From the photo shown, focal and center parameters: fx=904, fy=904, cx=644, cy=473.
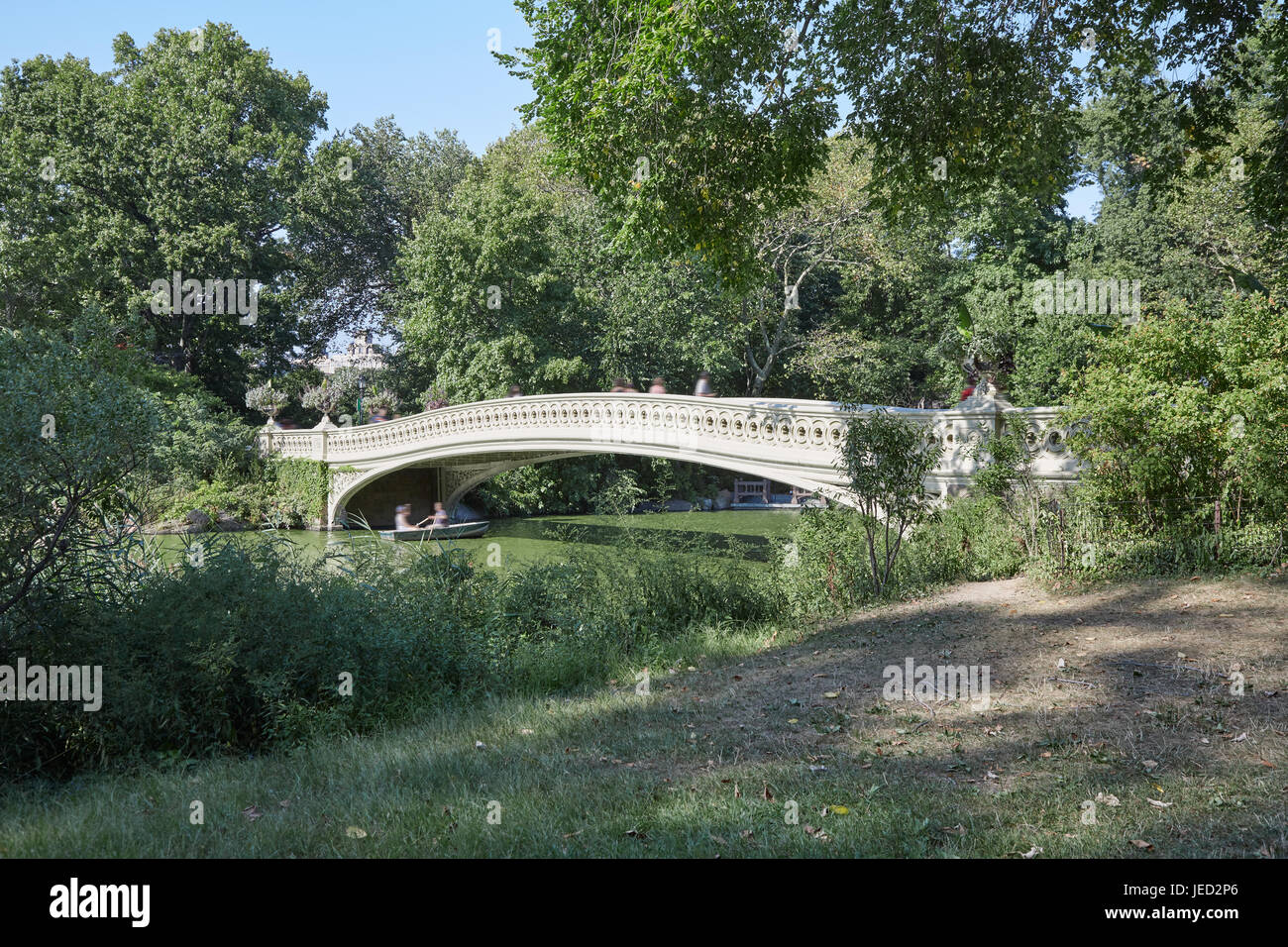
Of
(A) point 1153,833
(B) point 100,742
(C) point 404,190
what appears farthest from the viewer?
(C) point 404,190

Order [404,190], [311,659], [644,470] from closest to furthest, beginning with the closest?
[311,659] → [644,470] → [404,190]

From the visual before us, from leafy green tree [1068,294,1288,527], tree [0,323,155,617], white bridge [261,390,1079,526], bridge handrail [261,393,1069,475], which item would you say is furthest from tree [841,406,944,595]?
tree [0,323,155,617]

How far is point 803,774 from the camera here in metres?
4.18

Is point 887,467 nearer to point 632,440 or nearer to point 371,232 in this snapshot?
point 632,440

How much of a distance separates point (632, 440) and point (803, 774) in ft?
47.3

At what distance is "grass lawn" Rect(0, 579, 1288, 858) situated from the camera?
341cm

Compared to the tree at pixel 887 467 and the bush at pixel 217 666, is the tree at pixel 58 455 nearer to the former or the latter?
the bush at pixel 217 666

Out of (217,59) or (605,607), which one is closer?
(605,607)

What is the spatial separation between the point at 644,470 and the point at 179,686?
26157mm

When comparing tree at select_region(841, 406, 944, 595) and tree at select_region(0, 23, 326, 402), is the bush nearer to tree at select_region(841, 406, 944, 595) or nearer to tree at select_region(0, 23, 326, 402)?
tree at select_region(841, 406, 944, 595)

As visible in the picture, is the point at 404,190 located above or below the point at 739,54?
above

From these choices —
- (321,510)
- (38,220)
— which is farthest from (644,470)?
(38,220)

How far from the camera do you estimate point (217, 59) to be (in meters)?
32.0

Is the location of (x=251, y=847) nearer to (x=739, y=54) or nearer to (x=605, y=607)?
(x=605, y=607)
